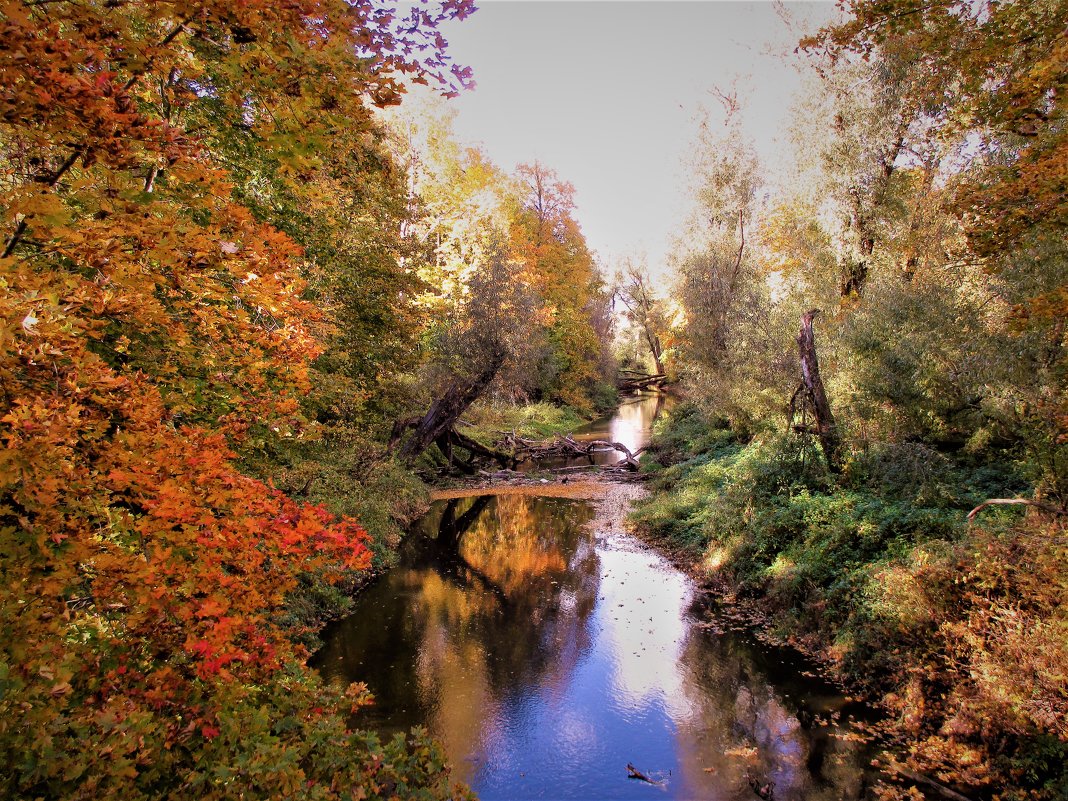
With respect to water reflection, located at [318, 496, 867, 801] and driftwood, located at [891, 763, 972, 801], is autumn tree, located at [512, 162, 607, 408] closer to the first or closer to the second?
water reflection, located at [318, 496, 867, 801]

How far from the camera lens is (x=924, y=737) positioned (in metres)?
6.40

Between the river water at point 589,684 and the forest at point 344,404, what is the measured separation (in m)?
0.53

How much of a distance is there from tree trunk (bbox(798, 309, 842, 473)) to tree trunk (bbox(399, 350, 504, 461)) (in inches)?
421

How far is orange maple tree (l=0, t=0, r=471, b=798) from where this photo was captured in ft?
8.40

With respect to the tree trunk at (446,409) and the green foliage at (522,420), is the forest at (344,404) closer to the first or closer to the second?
the tree trunk at (446,409)

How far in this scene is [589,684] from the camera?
26.8ft

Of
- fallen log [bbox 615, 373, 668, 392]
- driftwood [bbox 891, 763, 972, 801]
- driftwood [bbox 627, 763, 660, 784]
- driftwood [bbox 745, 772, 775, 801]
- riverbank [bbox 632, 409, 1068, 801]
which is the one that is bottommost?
driftwood [bbox 627, 763, 660, 784]

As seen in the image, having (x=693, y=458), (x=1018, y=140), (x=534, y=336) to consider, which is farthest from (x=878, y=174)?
(x=534, y=336)

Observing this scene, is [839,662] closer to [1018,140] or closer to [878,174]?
[1018,140]

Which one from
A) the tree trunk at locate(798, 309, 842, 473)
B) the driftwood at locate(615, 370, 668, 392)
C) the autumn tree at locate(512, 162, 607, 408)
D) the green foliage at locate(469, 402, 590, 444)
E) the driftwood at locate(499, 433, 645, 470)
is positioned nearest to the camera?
the tree trunk at locate(798, 309, 842, 473)

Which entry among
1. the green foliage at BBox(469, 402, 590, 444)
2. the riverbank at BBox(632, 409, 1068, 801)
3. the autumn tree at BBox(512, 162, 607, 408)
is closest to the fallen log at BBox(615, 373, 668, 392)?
the autumn tree at BBox(512, 162, 607, 408)

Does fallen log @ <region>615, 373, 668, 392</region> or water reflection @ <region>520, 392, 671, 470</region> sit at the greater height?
fallen log @ <region>615, 373, 668, 392</region>

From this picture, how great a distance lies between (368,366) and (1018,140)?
13711mm

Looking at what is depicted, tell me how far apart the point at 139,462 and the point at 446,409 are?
52.9 ft
